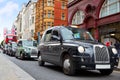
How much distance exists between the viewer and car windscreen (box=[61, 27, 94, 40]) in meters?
12.1

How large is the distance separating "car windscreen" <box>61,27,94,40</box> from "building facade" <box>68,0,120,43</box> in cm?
1380

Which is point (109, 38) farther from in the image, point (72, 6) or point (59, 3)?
point (59, 3)

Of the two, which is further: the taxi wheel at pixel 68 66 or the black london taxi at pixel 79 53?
the taxi wheel at pixel 68 66

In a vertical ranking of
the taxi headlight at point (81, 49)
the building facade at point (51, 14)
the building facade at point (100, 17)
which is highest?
the building facade at point (51, 14)

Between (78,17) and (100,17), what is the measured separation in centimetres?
721

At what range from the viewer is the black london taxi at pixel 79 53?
10523 millimetres

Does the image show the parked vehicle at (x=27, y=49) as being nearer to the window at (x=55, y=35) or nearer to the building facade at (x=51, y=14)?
the window at (x=55, y=35)

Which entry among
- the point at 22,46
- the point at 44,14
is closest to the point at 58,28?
the point at 22,46

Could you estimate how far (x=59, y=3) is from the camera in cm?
6581

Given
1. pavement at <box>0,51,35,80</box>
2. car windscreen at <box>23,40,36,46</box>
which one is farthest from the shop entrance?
pavement at <box>0,51,35,80</box>

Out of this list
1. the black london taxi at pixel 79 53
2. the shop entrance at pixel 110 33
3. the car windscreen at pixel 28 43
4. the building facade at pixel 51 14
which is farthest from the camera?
the building facade at pixel 51 14

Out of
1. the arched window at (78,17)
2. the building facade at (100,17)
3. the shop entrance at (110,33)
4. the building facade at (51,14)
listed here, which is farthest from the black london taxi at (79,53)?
the building facade at (51,14)

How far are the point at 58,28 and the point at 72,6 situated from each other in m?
27.3

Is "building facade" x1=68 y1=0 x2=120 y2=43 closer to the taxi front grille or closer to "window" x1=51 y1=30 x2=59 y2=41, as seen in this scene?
"window" x1=51 y1=30 x2=59 y2=41
